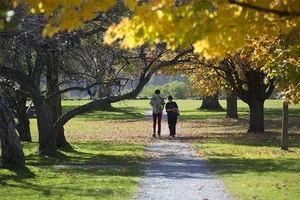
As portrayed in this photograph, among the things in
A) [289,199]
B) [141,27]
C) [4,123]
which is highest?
[141,27]

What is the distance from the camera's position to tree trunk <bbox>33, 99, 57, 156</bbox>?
1714cm

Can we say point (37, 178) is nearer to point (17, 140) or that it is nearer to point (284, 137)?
point (17, 140)

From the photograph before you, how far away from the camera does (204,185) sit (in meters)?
11.7

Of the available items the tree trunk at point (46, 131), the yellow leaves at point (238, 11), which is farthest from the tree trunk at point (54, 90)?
the yellow leaves at point (238, 11)

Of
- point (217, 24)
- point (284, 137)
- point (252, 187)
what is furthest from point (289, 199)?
point (284, 137)

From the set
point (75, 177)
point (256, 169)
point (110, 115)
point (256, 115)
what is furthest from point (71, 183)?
point (110, 115)

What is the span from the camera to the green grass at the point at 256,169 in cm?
1097

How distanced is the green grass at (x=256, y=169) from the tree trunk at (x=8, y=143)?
→ 444 cm

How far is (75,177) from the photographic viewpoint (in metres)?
13.1

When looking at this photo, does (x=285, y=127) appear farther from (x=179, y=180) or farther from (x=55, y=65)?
(x=179, y=180)

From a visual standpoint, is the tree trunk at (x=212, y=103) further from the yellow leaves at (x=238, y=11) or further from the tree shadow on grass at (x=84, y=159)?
the yellow leaves at (x=238, y=11)

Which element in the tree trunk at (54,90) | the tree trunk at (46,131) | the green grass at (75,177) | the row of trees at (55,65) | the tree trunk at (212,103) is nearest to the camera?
the green grass at (75,177)

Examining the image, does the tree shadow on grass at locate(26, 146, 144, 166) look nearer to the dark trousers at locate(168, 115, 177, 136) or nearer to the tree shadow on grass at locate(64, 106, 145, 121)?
the dark trousers at locate(168, 115, 177, 136)

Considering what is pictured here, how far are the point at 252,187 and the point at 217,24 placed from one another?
6.92 metres
